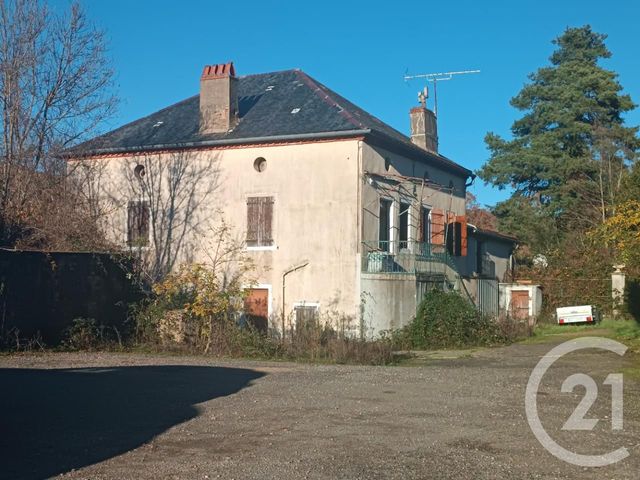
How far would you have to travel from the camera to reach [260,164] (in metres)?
23.9

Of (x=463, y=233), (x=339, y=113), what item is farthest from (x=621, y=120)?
(x=339, y=113)

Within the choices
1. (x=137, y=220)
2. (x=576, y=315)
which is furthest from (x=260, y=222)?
(x=576, y=315)

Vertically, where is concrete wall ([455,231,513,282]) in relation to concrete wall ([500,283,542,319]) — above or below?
above

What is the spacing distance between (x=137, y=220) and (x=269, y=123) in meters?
5.49

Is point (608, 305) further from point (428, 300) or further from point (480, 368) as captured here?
point (480, 368)

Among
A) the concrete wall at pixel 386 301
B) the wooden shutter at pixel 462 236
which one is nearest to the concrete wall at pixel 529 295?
the wooden shutter at pixel 462 236

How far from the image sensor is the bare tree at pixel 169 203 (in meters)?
24.6

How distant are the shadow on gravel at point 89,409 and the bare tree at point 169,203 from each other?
1064 centimetres

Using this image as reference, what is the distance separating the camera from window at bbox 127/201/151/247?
83.0 feet

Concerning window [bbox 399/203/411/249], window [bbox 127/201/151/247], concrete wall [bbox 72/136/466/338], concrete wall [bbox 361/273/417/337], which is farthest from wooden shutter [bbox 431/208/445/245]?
window [bbox 127/201/151/247]

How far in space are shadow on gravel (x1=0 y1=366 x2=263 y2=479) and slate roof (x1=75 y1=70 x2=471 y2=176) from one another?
34.0 ft

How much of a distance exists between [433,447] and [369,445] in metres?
0.62

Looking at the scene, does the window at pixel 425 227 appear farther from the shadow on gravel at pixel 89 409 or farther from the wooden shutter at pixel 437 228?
the shadow on gravel at pixel 89 409

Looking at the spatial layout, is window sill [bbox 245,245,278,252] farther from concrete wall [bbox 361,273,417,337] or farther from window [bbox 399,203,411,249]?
window [bbox 399,203,411,249]
